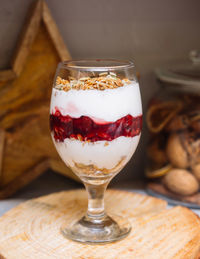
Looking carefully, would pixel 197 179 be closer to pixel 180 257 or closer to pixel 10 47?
pixel 180 257

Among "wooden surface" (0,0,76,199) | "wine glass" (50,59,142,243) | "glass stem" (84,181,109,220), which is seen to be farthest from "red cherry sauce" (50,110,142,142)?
"wooden surface" (0,0,76,199)

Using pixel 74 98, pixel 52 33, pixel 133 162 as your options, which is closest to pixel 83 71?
pixel 74 98

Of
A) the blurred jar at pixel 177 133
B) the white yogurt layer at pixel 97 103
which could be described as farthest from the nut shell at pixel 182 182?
the white yogurt layer at pixel 97 103

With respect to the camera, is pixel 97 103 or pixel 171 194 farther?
pixel 171 194

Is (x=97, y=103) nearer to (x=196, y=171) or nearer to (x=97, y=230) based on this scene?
(x=97, y=230)

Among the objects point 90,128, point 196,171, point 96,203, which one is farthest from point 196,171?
point 90,128

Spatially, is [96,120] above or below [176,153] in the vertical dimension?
above
